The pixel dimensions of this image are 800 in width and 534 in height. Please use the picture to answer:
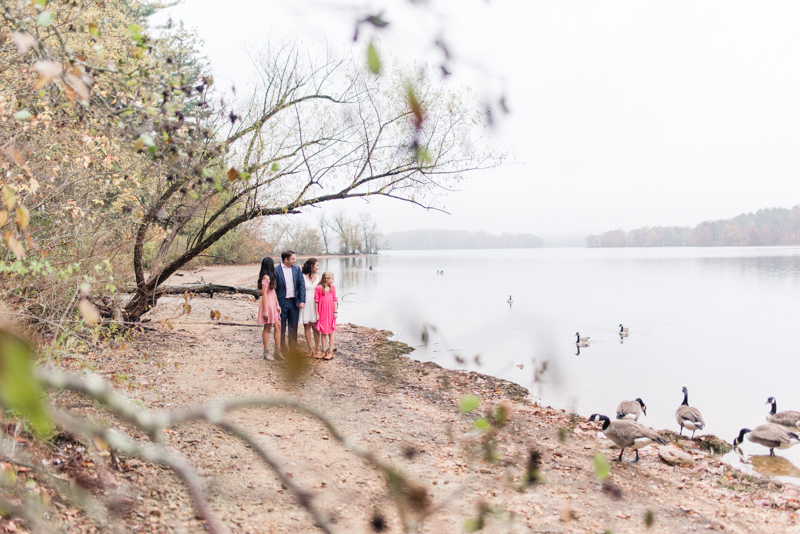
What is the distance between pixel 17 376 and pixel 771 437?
1160 centimetres

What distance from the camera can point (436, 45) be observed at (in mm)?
1227

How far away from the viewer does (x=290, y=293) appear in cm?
966

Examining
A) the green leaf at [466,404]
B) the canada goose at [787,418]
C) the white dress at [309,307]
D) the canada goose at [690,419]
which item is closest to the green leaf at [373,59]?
the green leaf at [466,404]

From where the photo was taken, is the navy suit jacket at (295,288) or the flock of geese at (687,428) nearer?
the flock of geese at (687,428)

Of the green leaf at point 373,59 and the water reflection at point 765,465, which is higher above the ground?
the green leaf at point 373,59

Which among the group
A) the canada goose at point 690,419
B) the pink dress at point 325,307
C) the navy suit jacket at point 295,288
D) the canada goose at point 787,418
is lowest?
the canada goose at point 787,418

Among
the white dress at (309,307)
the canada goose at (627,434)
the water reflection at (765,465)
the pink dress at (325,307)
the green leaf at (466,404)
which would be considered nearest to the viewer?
the green leaf at (466,404)

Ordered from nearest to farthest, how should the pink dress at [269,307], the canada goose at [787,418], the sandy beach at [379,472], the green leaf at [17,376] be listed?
the green leaf at [17,376]
the sandy beach at [379,472]
the pink dress at [269,307]
the canada goose at [787,418]

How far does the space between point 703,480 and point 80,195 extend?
33.8 ft

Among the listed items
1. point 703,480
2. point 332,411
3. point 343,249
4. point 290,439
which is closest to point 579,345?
point 703,480

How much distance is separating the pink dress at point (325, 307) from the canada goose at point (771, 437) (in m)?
8.29

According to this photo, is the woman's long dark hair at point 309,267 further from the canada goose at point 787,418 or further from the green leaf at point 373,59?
the canada goose at point 787,418

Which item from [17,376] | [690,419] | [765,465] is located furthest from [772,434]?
[17,376]

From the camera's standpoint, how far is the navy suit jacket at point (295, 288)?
376 inches
